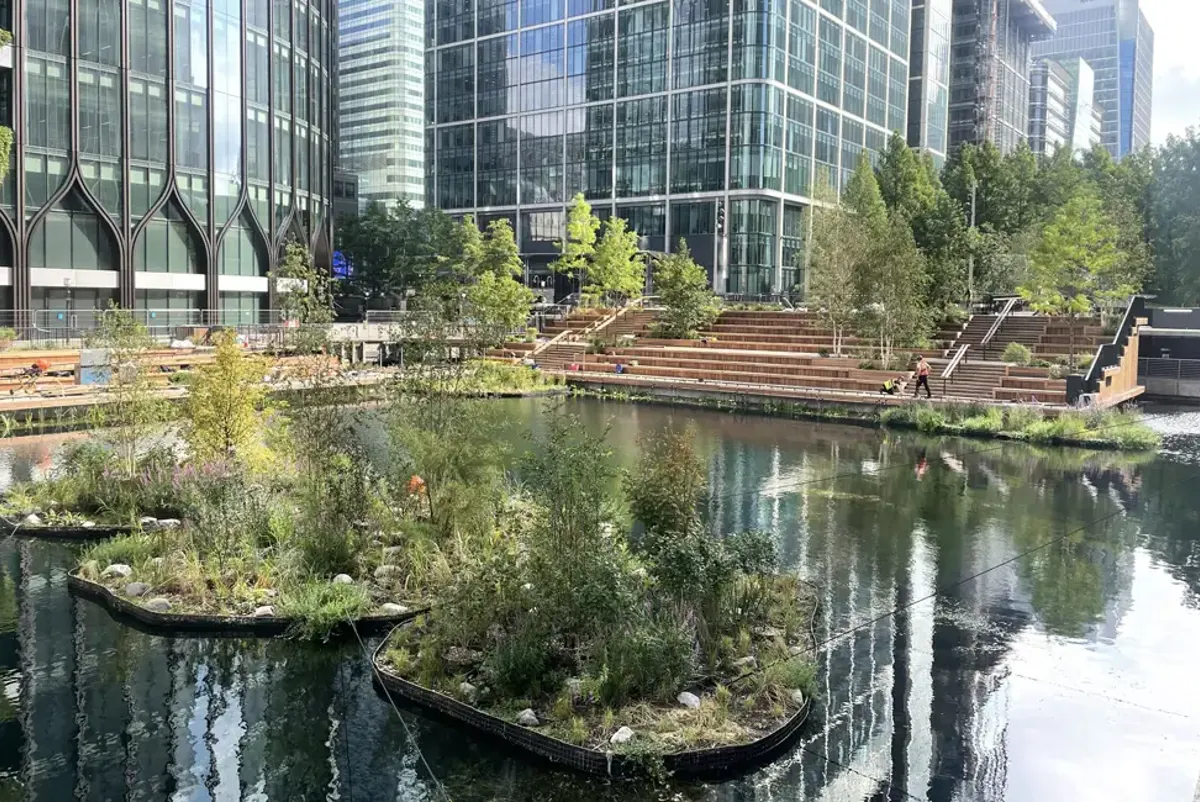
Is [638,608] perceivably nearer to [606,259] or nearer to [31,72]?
[31,72]

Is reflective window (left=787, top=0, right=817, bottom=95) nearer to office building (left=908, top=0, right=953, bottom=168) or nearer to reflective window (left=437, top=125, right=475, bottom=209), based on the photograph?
office building (left=908, top=0, right=953, bottom=168)

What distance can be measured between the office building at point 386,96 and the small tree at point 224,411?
4457 inches

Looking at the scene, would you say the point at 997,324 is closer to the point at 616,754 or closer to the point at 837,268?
the point at 837,268

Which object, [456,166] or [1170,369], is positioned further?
[456,166]

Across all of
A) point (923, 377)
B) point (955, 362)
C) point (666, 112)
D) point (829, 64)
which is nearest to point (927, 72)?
point (829, 64)

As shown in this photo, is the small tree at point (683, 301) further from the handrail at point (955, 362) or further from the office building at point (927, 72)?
the office building at point (927, 72)

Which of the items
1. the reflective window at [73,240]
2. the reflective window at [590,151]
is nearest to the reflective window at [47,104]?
the reflective window at [73,240]

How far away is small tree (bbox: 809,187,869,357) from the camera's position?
38.3 meters

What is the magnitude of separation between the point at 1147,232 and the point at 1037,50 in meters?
136

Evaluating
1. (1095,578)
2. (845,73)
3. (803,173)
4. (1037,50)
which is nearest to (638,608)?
(1095,578)

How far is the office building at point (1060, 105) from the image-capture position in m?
129

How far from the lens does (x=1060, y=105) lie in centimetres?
13588

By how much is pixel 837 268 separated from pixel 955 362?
19.7 feet

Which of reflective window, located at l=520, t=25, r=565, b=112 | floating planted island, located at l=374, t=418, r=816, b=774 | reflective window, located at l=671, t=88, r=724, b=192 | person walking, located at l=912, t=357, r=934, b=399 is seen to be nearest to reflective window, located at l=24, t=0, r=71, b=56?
person walking, located at l=912, t=357, r=934, b=399
